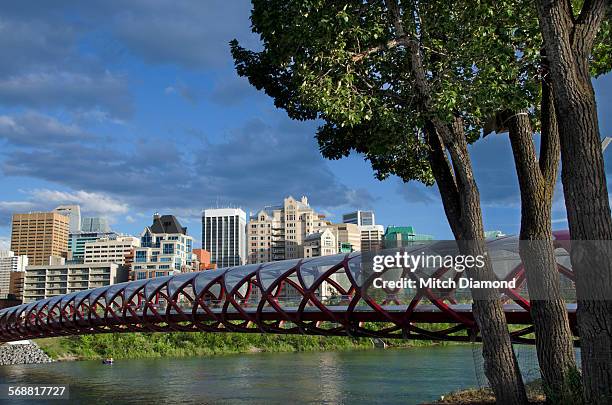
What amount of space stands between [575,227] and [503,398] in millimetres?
3795

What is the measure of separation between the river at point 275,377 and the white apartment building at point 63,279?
238ft

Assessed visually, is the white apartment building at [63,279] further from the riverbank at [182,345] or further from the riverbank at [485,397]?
the riverbank at [485,397]

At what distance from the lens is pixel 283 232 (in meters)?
156

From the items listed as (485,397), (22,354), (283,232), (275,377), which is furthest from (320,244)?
(485,397)

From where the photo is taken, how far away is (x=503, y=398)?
10.5 metres

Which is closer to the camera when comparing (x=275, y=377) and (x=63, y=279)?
(x=275, y=377)

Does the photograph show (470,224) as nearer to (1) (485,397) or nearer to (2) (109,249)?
(1) (485,397)

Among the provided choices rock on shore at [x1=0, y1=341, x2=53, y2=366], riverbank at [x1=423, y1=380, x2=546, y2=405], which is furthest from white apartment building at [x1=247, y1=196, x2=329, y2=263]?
riverbank at [x1=423, y1=380, x2=546, y2=405]

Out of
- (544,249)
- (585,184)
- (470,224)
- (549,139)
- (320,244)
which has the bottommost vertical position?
(544,249)

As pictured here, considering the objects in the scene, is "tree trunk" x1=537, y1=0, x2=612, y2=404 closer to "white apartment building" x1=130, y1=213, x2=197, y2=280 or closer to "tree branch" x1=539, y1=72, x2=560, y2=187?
"tree branch" x1=539, y1=72, x2=560, y2=187

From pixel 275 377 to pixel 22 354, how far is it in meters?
32.8

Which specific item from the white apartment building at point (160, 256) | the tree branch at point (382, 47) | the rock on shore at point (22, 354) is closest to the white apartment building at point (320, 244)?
the white apartment building at point (160, 256)

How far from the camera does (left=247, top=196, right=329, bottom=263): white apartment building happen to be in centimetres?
15412

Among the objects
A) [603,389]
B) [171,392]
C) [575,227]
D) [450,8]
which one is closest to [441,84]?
[450,8]
